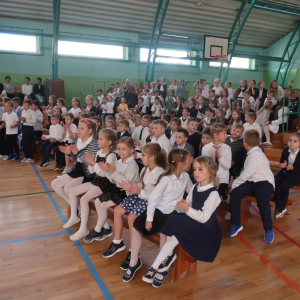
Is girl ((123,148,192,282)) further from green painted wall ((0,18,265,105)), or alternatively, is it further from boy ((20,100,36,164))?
green painted wall ((0,18,265,105))

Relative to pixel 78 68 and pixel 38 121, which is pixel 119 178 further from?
pixel 78 68

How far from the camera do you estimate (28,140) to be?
6.61 meters

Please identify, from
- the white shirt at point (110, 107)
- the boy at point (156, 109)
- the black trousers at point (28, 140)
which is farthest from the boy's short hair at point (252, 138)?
the white shirt at point (110, 107)

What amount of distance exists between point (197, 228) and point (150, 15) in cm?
1156

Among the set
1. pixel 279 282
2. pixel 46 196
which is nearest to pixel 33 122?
pixel 46 196

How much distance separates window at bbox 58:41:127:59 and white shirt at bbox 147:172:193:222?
1182cm

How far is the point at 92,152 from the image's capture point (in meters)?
3.48

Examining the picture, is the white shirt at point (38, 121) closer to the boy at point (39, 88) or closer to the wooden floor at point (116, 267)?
the wooden floor at point (116, 267)

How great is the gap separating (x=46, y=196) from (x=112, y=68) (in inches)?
405

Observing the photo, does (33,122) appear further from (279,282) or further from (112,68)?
(112,68)

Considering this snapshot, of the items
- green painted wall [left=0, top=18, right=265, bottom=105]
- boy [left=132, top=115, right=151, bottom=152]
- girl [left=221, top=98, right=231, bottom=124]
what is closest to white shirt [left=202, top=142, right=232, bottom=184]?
boy [left=132, top=115, right=151, bottom=152]

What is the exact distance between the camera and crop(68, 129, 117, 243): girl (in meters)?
3.05

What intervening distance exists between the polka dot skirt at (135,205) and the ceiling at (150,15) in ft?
32.7

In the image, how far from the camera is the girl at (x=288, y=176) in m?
3.59
